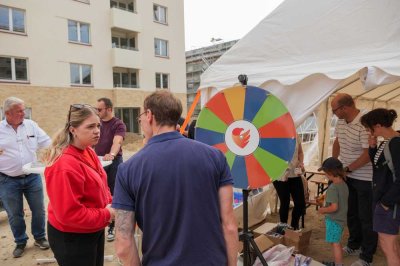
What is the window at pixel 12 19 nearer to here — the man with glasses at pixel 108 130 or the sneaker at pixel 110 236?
the man with glasses at pixel 108 130

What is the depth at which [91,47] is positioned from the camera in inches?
607

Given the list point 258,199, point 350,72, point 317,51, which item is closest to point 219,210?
point 350,72

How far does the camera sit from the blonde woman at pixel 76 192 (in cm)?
187

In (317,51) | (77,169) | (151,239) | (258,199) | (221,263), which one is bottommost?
(258,199)

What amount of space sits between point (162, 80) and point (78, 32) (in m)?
5.60

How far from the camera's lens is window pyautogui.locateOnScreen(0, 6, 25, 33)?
12.6 metres

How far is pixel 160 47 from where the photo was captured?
61.1ft

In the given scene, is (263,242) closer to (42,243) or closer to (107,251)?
(107,251)

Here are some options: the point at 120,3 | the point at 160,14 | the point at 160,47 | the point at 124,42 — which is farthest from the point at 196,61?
the point at 124,42

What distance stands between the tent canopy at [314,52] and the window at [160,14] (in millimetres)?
16383

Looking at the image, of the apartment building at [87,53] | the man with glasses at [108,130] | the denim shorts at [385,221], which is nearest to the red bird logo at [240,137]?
the denim shorts at [385,221]

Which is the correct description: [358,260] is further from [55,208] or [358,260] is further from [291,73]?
[55,208]

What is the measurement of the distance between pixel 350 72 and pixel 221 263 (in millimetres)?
1899

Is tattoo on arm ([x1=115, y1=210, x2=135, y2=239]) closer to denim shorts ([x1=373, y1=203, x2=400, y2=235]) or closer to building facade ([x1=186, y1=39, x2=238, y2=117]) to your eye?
denim shorts ([x1=373, y1=203, x2=400, y2=235])
